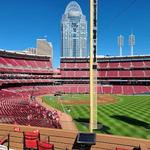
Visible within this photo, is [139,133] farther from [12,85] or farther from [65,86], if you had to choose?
[65,86]

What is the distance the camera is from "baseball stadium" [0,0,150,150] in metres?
12.0

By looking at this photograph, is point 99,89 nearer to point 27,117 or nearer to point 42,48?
point 27,117

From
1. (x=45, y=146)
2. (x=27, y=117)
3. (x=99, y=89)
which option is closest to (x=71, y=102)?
(x=27, y=117)

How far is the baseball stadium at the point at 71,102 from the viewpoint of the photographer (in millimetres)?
12000

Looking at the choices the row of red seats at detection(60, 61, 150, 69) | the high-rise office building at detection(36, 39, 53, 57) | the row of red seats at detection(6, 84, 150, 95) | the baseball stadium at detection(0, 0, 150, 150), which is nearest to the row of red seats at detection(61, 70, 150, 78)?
the baseball stadium at detection(0, 0, 150, 150)

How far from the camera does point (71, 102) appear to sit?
63094mm

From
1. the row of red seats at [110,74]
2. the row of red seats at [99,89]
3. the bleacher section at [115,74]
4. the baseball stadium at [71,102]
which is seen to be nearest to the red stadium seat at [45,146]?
the baseball stadium at [71,102]

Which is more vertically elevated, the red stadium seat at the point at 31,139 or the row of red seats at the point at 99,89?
the row of red seats at the point at 99,89

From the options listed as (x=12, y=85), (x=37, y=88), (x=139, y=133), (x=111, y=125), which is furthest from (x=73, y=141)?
(x=37, y=88)

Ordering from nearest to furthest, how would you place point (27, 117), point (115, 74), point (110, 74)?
point (27, 117), point (115, 74), point (110, 74)

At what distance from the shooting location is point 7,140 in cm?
1291

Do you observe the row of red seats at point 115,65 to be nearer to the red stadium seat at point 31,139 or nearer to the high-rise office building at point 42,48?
the high-rise office building at point 42,48

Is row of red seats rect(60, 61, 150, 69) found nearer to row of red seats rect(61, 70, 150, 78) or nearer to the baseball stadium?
the baseball stadium

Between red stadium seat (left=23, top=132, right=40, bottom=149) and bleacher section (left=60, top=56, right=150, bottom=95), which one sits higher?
bleacher section (left=60, top=56, right=150, bottom=95)
